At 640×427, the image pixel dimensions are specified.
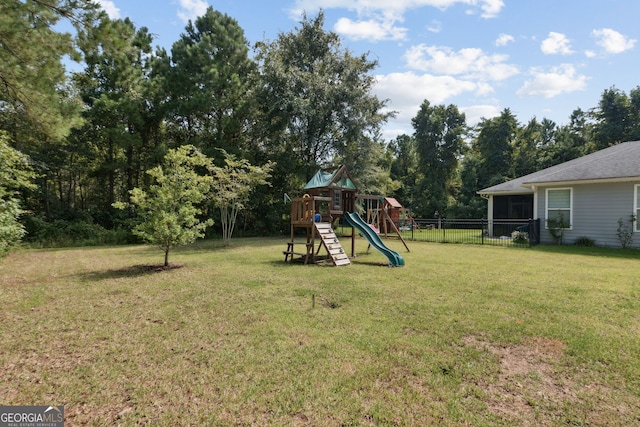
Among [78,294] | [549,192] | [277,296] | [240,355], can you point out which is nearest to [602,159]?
[549,192]

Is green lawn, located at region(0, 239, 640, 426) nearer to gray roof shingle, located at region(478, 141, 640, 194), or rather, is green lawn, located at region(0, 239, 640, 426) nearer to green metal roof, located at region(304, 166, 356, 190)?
green metal roof, located at region(304, 166, 356, 190)

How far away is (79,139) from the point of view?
16.4m

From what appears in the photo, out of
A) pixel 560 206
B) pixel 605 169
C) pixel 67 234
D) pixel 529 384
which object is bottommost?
pixel 529 384

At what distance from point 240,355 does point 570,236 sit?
14.5 meters

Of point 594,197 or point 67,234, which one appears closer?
point 594,197

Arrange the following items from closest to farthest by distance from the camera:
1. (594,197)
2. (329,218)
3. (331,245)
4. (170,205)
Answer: (170,205)
(331,245)
(329,218)
(594,197)

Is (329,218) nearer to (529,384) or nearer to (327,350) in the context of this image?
(327,350)

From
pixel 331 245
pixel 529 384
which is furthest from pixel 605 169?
pixel 529 384

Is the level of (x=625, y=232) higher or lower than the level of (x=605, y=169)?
lower

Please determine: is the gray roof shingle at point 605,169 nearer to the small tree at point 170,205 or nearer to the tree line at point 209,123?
the tree line at point 209,123

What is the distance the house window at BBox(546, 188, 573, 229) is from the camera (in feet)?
41.8

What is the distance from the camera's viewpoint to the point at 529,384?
108 inches

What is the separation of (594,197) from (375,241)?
31.1 feet

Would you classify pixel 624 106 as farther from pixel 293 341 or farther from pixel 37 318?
pixel 37 318
